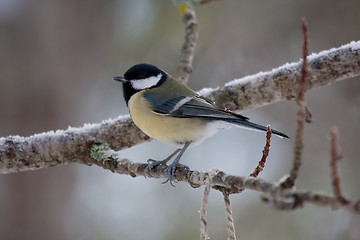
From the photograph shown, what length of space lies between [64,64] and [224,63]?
70.8 inches

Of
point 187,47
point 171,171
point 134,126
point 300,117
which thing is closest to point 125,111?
point 187,47

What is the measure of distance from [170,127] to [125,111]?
106 inches

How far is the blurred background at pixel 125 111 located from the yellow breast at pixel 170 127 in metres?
2.13

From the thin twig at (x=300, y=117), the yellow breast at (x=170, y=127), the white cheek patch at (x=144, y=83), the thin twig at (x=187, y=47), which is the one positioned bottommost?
the thin twig at (x=300, y=117)

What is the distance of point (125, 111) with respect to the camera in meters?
5.13

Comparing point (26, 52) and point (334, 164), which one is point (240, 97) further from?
point (26, 52)

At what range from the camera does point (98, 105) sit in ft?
17.2

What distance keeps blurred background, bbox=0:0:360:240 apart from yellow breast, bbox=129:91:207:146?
213 cm

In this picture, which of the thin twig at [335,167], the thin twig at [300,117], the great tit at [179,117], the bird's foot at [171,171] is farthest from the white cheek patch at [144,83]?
the thin twig at [335,167]

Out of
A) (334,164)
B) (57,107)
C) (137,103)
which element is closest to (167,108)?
(137,103)

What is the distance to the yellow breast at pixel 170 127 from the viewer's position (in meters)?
2.48

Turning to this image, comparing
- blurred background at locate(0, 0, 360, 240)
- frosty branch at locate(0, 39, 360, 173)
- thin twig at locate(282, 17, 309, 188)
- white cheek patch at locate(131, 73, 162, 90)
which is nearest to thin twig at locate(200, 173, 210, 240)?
thin twig at locate(282, 17, 309, 188)

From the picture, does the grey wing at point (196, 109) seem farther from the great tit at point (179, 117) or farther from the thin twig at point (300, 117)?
the thin twig at point (300, 117)

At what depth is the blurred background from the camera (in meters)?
4.39
